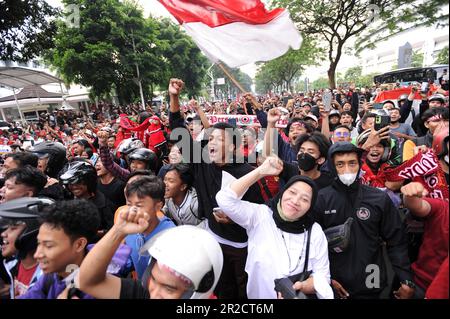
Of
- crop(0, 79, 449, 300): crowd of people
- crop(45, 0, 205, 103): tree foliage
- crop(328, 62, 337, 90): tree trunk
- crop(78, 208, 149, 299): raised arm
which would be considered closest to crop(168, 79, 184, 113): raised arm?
crop(0, 79, 449, 300): crowd of people

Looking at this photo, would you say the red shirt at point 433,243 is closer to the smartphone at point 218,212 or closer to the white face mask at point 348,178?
the white face mask at point 348,178

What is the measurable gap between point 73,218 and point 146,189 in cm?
64

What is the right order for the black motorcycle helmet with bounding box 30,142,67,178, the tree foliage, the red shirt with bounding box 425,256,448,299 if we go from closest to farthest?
the red shirt with bounding box 425,256,448,299 < the black motorcycle helmet with bounding box 30,142,67,178 < the tree foliage

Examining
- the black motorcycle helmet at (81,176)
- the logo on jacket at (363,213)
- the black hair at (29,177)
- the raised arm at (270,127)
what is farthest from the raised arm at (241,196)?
the black hair at (29,177)

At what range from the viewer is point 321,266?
1881 mm

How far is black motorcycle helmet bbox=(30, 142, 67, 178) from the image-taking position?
370cm

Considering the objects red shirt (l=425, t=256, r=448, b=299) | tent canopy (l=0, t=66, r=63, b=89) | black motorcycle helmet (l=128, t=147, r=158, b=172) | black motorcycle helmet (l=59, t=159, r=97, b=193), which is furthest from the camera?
tent canopy (l=0, t=66, r=63, b=89)

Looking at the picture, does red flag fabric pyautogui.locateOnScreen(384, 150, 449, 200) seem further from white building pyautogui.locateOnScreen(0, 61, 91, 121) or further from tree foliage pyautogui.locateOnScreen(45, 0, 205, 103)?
white building pyautogui.locateOnScreen(0, 61, 91, 121)

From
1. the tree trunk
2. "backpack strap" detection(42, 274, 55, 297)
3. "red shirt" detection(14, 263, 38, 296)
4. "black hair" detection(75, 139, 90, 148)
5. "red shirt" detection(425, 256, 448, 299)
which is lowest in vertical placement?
"red shirt" detection(14, 263, 38, 296)

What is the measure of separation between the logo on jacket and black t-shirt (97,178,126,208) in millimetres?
2512

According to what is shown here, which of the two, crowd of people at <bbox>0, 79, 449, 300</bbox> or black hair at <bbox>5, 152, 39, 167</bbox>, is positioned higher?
black hair at <bbox>5, 152, 39, 167</bbox>

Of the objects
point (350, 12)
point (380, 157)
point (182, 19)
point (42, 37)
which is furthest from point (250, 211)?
point (350, 12)

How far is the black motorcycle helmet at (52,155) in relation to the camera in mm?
3701

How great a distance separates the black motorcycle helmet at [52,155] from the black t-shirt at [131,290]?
2.85 metres
